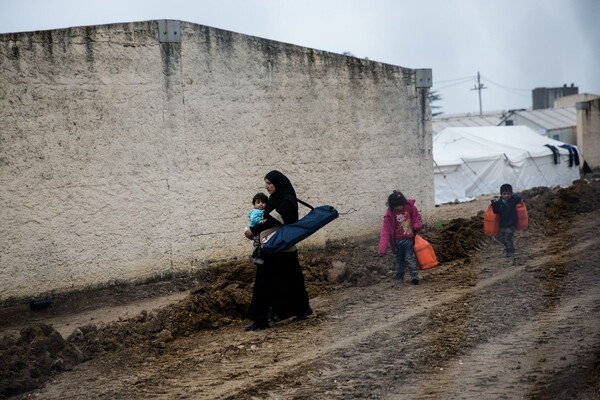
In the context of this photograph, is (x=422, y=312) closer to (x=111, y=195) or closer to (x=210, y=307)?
(x=210, y=307)

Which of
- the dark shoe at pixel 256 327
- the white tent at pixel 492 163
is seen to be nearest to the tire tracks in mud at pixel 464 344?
the dark shoe at pixel 256 327

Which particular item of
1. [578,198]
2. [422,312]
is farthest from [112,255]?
[578,198]

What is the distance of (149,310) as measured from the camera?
9289mm

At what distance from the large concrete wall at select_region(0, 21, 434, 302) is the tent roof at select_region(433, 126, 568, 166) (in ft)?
37.6

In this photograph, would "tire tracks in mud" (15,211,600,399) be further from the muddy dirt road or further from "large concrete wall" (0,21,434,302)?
"large concrete wall" (0,21,434,302)

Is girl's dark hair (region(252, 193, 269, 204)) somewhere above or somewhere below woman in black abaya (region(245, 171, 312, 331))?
above

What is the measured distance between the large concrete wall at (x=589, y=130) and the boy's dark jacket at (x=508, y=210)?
896 inches

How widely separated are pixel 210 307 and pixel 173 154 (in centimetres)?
281

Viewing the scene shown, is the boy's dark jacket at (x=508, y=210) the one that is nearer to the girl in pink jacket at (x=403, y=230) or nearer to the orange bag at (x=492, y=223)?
the orange bag at (x=492, y=223)

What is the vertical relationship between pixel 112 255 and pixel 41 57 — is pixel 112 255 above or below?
below

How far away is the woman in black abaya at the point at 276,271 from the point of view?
793 cm

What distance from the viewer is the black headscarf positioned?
26.0 feet

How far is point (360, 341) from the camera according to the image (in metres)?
7.07

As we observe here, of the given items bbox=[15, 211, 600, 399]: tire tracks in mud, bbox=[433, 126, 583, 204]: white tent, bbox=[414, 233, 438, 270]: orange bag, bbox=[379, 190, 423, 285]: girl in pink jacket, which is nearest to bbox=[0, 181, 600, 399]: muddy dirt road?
bbox=[15, 211, 600, 399]: tire tracks in mud
